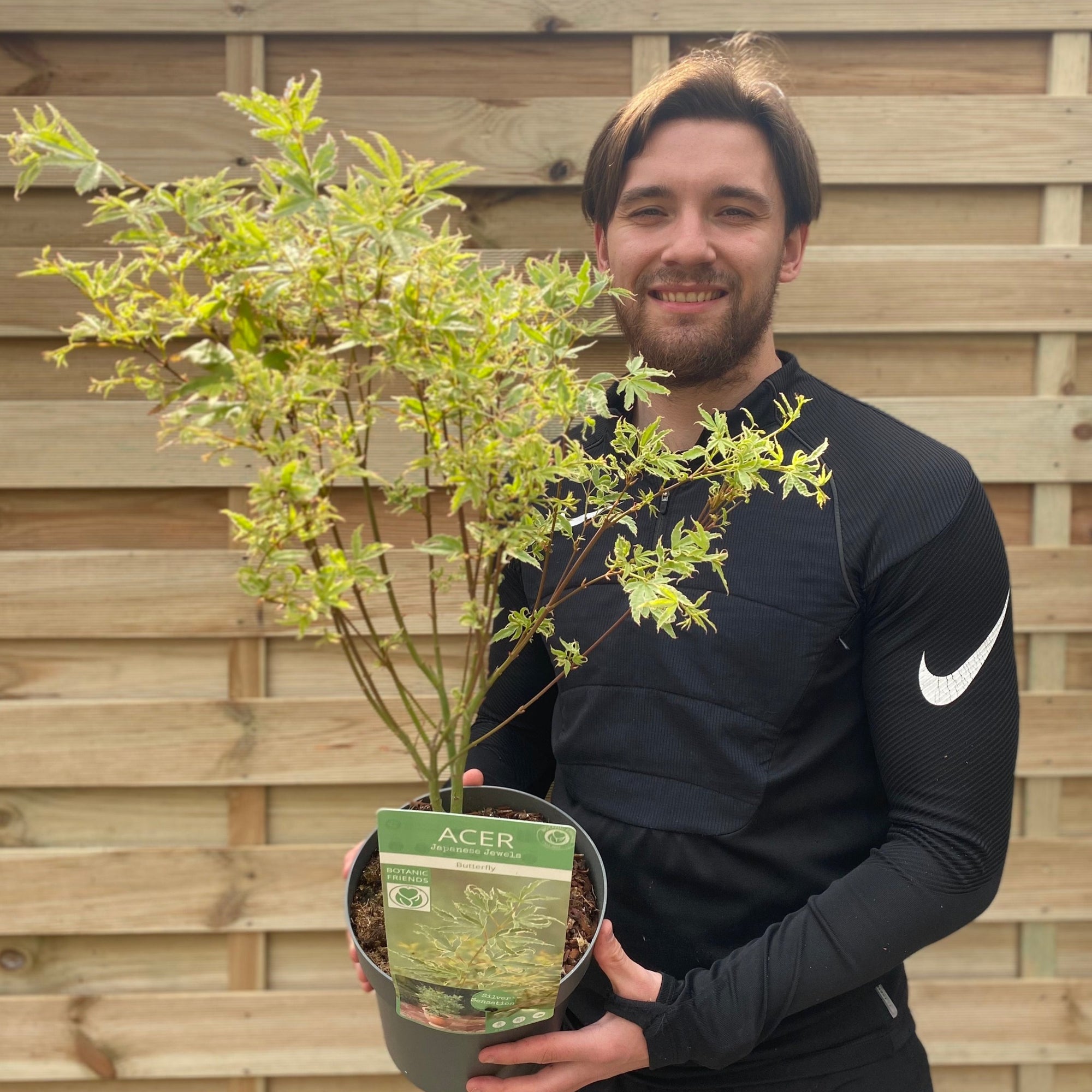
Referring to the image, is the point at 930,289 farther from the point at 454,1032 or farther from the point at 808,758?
the point at 454,1032

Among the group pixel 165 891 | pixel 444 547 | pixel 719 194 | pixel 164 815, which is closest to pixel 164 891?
pixel 165 891

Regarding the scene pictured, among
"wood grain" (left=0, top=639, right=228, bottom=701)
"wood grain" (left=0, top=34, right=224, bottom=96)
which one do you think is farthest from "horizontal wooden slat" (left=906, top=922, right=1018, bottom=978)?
"wood grain" (left=0, top=34, right=224, bottom=96)

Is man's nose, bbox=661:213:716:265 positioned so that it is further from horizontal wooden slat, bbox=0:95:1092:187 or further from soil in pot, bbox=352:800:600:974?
soil in pot, bbox=352:800:600:974

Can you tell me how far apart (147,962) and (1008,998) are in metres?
1.63

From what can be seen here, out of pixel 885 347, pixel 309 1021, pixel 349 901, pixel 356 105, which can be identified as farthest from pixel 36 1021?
pixel 885 347

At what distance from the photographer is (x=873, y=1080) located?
1.13 metres

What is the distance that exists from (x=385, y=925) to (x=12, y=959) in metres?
1.32

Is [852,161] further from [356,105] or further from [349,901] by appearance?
[349,901]

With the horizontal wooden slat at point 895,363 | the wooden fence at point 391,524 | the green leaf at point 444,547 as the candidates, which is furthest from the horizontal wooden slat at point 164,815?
the green leaf at point 444,547

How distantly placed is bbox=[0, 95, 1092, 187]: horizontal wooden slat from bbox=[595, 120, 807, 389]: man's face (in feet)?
1.44

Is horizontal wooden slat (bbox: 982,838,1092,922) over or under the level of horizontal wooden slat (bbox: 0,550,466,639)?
under

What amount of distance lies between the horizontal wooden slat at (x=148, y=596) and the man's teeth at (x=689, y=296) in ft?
2.29

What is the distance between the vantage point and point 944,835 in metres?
1.04

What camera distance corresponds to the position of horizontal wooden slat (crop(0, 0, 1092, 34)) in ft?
5.28
